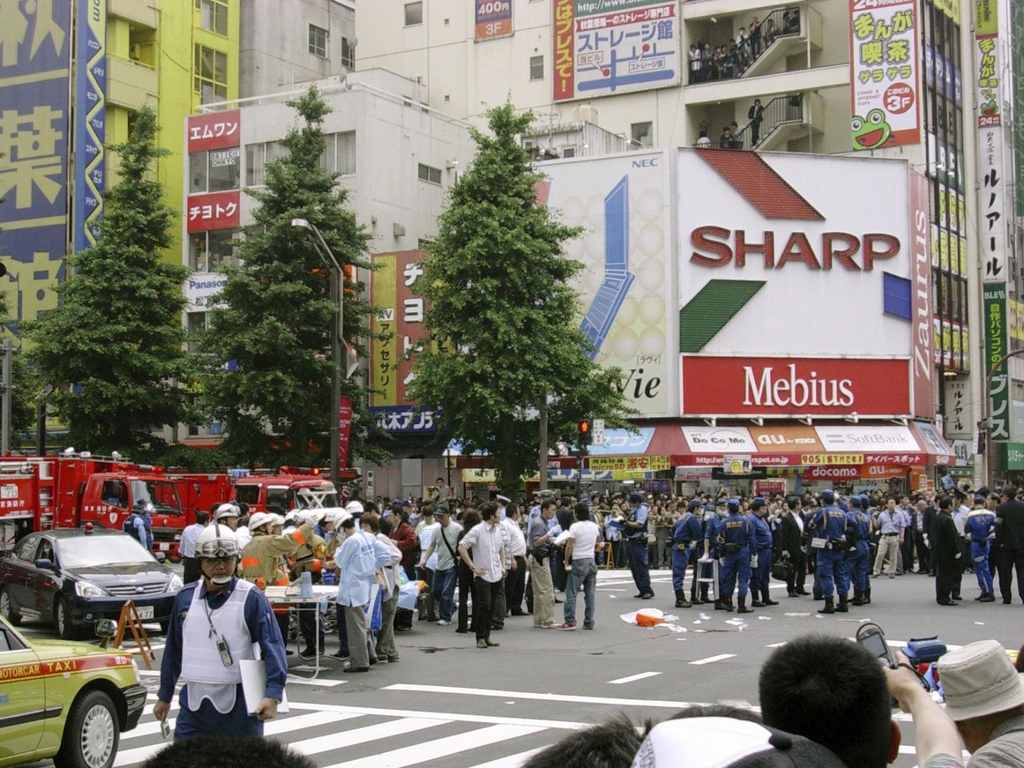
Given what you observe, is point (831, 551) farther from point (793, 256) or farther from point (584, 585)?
point (793, 256)

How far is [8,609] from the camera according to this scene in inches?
781

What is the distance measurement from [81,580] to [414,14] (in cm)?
4904

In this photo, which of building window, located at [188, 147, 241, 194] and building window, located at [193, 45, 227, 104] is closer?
building window, located at [188, 147, 241, 194]

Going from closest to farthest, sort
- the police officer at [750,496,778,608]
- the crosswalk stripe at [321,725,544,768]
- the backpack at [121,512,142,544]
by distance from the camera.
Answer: the crosswalk stripe at [321,725,544,768]
the police officer at [750,496,778,608]
the backpack at [121,512,142,544]

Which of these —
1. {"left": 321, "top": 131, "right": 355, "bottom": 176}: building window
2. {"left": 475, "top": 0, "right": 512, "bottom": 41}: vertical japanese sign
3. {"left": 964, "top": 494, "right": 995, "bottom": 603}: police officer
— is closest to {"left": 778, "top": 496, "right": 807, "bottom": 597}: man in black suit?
{"left": 964, "top": 494, "right": 995, "bottom": 603}: police officer

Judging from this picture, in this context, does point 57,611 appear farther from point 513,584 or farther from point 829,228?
point 829,228

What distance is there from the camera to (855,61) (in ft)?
166

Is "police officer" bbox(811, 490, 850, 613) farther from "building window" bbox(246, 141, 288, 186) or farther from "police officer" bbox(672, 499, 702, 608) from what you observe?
"building window" bbox(246, 141, 288, 186)

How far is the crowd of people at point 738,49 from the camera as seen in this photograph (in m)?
53.6

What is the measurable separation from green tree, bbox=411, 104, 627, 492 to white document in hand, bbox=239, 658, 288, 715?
29841 mm

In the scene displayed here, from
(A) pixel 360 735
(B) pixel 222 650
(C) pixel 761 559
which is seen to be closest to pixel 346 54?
(C) pixel 761 559

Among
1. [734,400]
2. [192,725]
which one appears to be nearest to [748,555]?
[192,725]

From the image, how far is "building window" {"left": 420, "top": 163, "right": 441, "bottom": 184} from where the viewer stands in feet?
176

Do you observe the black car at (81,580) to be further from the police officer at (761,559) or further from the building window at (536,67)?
the building window at (536,67)
